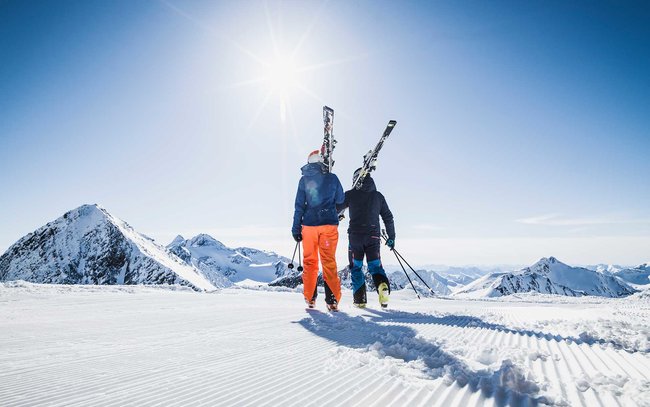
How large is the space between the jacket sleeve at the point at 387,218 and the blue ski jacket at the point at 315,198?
1778 mm

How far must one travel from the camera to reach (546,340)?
11.6 feet

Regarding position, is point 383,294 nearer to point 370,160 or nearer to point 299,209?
point 299,209

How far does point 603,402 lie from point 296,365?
1734 mm

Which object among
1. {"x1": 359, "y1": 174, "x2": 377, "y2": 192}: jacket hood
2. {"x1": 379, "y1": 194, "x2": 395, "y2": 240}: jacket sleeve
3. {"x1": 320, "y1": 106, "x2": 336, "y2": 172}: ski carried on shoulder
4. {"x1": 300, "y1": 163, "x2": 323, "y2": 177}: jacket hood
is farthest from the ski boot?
{"x1": 320, "y1": 106, "x2": 336, "y2": 172}: ski carried on shoulder

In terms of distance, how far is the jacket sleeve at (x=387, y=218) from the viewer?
862 centimetres

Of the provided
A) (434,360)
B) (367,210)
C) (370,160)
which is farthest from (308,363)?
(370,160)

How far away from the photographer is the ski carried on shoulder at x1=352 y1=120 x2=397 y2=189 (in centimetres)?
869

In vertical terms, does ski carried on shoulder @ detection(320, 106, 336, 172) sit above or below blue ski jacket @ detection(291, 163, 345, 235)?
above

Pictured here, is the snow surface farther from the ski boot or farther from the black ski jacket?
the black ski jacket

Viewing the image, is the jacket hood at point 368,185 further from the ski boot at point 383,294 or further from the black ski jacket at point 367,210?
the ski boot at point 383,294

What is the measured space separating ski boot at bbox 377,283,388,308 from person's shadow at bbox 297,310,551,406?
Result: 279 cm

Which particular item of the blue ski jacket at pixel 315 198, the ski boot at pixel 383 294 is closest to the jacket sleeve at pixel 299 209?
the blue ski jacket at pixel 315 198

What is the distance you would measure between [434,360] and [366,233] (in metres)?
5.57

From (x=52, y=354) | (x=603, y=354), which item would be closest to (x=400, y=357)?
(x=603, y=354)
